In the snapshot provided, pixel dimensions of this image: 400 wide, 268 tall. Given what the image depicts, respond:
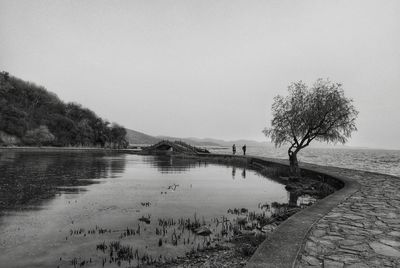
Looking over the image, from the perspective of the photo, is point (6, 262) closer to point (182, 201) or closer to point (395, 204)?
→ point (182, 201)

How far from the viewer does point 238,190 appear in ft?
59.0

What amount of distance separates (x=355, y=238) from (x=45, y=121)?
9256 centimetres

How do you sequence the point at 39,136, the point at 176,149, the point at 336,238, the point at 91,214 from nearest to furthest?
the point at 336,238 < the point at 91,214 < the point at 176,149 < the point at 39,136

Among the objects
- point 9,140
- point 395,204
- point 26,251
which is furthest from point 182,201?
point 9,140

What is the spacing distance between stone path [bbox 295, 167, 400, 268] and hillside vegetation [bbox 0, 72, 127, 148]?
79.2 meters

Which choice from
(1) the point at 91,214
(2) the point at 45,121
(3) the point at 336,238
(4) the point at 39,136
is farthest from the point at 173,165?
(2) the point at 45,121

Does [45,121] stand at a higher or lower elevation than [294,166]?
higher

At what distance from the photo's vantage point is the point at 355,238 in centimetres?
620

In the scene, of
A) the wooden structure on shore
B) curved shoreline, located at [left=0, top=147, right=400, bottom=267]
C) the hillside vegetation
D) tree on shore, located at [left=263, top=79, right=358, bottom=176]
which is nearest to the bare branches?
tree on shore, located at [left=263, top=79, right=358, bottom=176]

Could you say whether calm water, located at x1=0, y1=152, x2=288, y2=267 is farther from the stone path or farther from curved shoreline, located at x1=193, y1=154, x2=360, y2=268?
the stone path

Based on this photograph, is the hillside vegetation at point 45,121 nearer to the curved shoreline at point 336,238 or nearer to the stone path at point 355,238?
the curved shoreline at point 336,238

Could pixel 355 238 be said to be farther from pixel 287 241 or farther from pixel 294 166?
pixel 294 166

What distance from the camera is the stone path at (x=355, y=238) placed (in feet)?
16.3

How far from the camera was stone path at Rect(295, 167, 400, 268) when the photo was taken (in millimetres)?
4977
